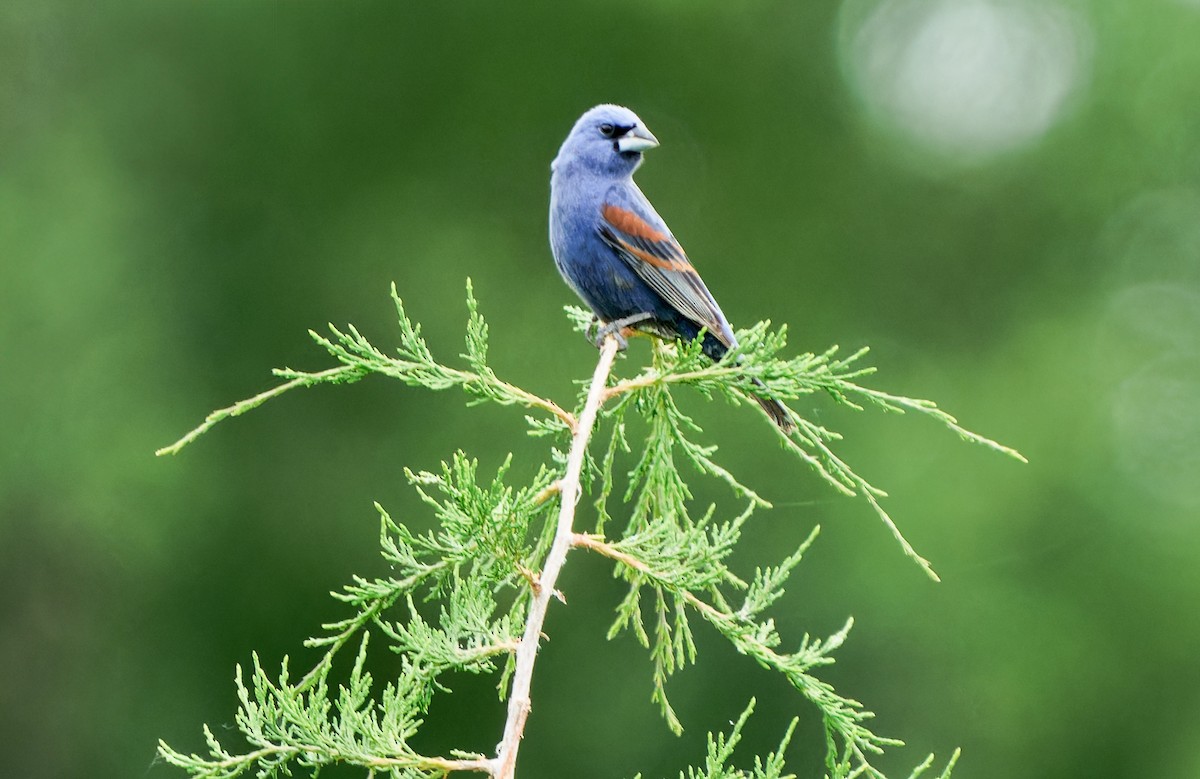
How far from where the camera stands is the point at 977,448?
15680 millimetres

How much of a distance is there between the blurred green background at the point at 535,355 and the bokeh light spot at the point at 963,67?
58mm

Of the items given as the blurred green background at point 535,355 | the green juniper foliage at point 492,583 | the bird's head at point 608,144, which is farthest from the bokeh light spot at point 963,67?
the green juniper foliage at point 492,583

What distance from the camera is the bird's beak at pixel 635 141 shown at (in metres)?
5.11

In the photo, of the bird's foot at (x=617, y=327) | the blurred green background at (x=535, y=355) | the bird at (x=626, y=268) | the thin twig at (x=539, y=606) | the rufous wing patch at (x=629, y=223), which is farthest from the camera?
the blurred green background at (x=535, y=355)

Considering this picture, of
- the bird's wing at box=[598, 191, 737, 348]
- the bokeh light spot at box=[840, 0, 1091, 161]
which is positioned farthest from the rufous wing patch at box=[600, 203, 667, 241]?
the bokeh light spot at box=[840, 0, 1091, 161]

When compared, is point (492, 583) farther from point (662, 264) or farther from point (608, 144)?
point (608, 144)

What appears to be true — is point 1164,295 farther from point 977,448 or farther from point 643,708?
point 643,708

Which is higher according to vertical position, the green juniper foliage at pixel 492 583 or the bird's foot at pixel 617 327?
the bird's foot at pixel 617 327

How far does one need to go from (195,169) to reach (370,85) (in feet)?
6.29

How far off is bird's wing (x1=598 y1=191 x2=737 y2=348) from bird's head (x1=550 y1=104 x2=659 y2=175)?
1.17 feet

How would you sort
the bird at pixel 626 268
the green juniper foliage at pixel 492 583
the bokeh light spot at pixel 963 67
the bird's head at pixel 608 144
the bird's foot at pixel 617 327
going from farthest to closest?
the bokeh light spot at pixel 963 67 → the bird's head at pixel 608 144 → the bird at pixel 626 268 → the bird's foot at pixel 617 327 → the green juniper foliage at pixel 492 583

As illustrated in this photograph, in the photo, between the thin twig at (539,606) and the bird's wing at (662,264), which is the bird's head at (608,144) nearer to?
the bird's wing at (662,264)

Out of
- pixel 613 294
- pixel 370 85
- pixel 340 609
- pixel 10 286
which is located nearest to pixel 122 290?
pixel 10 286

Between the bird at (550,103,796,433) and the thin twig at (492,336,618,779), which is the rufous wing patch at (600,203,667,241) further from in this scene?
the thin twig at (492,336,618,779)
